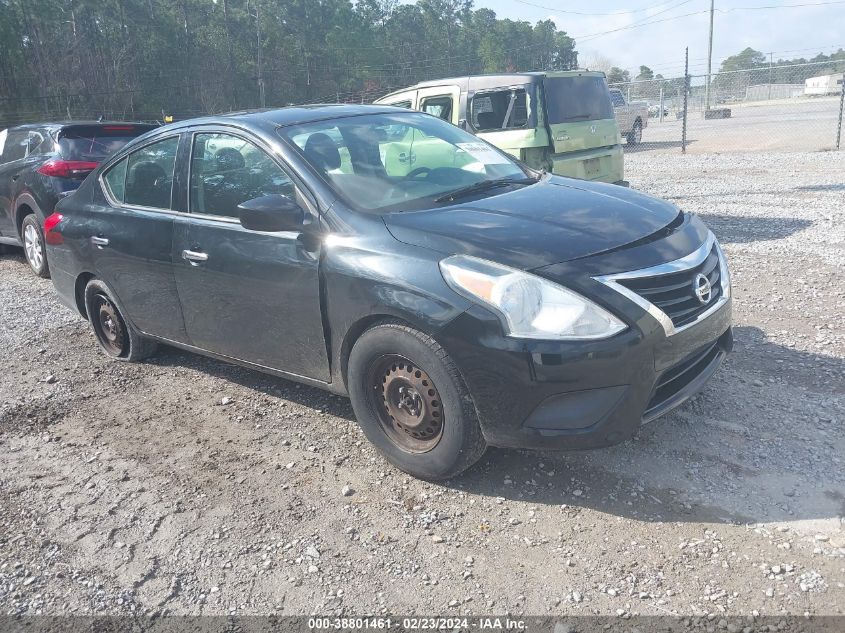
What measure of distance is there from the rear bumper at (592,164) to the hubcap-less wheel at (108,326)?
4.70 meters

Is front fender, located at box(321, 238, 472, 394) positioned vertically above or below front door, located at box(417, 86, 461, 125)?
below

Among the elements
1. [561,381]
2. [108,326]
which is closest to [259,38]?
[108,326]

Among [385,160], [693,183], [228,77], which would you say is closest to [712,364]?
[385,160]

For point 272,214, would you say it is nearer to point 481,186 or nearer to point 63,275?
point 481,186

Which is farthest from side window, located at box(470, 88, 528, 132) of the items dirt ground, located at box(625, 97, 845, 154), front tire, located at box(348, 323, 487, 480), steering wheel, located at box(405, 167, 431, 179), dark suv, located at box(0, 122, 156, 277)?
dirt ground, located at box(625, 97, 845, 154)

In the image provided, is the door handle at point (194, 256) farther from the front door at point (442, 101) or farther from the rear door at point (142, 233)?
the front door at point (442, 101)

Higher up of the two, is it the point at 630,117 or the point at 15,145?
the point at 15,145

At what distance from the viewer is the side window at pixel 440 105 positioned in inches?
352

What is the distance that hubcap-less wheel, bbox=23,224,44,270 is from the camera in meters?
8.06

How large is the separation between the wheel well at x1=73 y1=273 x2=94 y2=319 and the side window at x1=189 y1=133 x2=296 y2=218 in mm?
1538

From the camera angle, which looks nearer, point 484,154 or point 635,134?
point 484,154

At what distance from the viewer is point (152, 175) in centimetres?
460

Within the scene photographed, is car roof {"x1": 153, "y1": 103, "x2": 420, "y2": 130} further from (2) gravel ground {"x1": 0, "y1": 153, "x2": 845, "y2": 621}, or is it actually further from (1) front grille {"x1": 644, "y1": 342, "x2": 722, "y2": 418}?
(1) front grille {"x1": 644, "y1": 342, "x2": 722, "y2": 418}

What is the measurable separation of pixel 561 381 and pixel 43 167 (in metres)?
7.08
